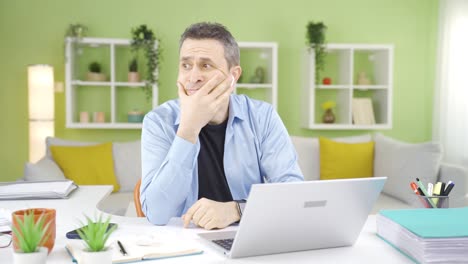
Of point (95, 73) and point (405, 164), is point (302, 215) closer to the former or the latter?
point (405, 164)

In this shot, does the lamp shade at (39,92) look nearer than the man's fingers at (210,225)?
No

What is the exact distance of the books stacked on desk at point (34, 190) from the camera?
1.96 m

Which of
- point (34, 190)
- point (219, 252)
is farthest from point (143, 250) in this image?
point (34, 190)

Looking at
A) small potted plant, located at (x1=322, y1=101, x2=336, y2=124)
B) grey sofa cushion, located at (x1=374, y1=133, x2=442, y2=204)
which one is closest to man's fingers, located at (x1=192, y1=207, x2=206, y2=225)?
grey sofa cushion, located at (x1=374, y1=133, x2=442, y2=204)

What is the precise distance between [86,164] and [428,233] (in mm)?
3409

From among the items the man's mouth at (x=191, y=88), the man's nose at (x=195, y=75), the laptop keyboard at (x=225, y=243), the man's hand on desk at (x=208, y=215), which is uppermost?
the man's nose at (x=195, y=75)

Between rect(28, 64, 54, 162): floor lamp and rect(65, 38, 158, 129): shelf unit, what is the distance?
6.7 inches

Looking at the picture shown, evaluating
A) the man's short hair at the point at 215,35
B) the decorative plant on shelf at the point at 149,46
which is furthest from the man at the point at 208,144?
the decorative plant on shelf at the point at 149,46

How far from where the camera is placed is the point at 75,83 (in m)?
4.47

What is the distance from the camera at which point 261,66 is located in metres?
4.95

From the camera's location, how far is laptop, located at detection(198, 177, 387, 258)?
44.2 inches

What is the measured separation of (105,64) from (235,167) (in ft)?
10.5

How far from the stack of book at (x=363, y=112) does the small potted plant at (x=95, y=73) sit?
2.34 m

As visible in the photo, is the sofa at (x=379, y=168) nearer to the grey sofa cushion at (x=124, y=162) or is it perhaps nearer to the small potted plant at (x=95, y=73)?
the grey sofa cushion at (x=124, y=162)
